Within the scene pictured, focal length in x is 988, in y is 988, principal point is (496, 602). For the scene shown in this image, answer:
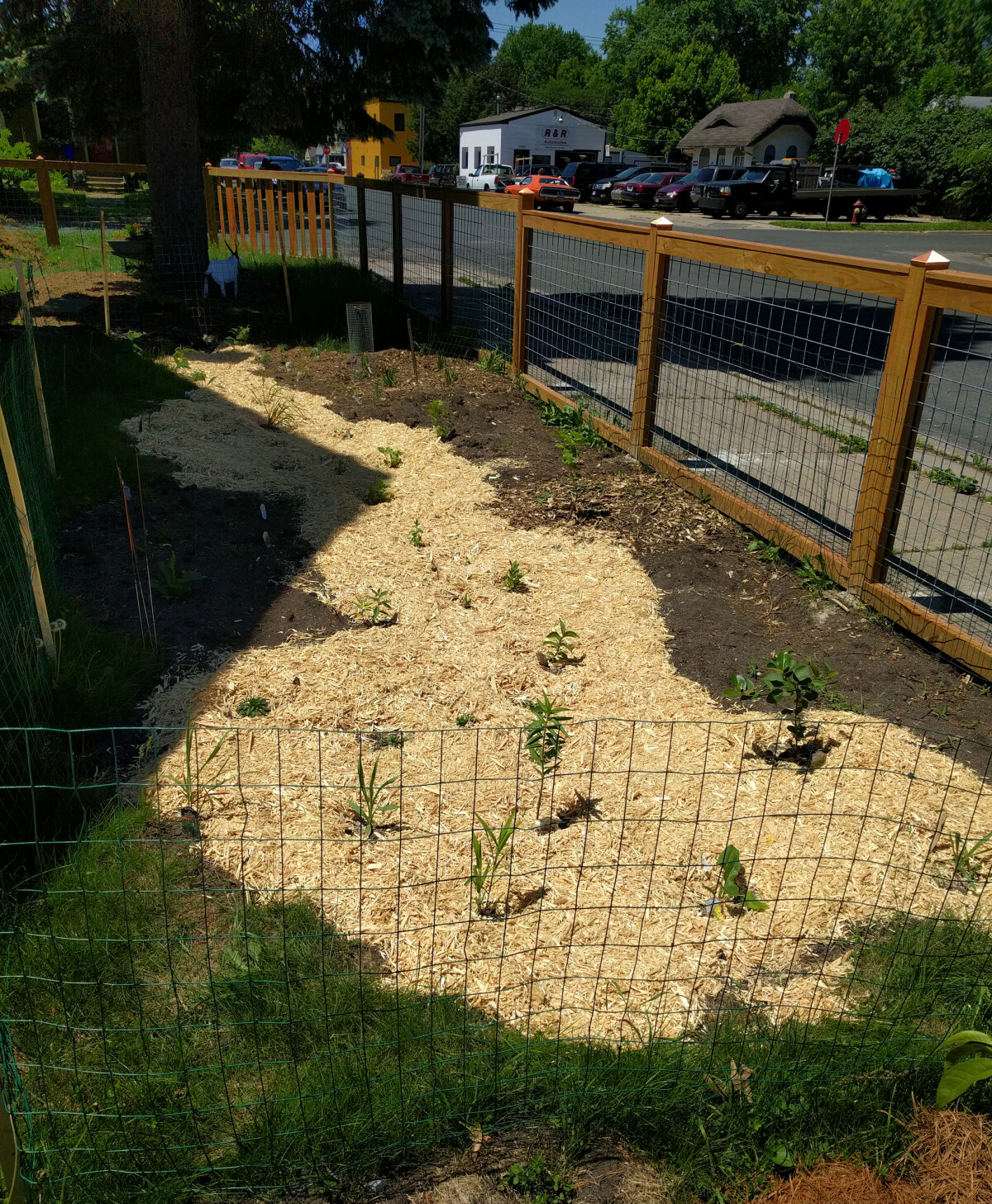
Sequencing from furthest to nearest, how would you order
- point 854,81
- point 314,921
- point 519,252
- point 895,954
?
point 854,81
point 519,252
point 314,921
point 895,954

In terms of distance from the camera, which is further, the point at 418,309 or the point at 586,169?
the point at 586,169

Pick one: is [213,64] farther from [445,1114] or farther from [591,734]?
[445,1114]

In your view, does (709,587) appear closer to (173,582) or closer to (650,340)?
(650,340)

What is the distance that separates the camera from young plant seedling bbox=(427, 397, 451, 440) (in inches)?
319

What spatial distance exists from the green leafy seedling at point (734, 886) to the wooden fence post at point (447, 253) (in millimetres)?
8880

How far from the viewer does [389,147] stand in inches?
3029

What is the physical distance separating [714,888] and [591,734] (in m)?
1.09

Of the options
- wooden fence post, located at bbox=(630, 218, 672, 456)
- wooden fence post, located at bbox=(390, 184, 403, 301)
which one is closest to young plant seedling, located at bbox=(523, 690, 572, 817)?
wooden fence post, located at bbox=(630, 218, 672, 456)

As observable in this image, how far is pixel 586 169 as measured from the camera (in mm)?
44781

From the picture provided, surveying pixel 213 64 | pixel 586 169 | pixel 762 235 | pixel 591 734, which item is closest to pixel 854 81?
pixel 586 169

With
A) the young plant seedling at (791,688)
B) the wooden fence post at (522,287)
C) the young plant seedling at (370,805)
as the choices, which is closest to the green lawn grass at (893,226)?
the wooden fence post at (522,287)

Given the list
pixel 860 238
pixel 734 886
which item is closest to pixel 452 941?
pixel 734 886

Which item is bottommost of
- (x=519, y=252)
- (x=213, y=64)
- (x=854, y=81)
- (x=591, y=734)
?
(x=591, y=734)

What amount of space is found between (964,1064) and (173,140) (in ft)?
42.5
